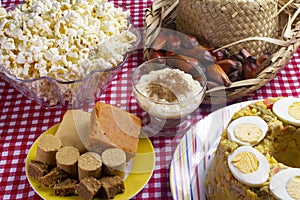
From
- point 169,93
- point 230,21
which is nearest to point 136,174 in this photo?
point 169,93

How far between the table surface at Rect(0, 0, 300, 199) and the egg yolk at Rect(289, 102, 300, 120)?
0.35 meters

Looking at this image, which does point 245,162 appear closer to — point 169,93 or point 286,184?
point 286,184

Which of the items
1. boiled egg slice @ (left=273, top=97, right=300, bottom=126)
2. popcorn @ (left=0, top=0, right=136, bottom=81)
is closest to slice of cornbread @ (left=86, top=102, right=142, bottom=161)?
popcorn @ (left=0, top=0, right=136, bottom=81)

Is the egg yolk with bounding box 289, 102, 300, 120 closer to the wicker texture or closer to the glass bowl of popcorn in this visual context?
the wicker texture

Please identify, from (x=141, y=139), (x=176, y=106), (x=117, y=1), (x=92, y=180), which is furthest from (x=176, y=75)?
(x=117, y=1)

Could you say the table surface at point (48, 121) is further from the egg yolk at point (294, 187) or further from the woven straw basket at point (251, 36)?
the egg yolk at point (294, 187)

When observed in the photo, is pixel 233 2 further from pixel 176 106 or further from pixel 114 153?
pixel 114 153

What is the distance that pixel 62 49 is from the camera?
1603 mm

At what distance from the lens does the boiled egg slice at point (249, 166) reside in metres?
1.23

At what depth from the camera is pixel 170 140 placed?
5.33ft

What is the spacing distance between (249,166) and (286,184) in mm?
98

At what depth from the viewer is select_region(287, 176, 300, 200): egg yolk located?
46.9 inches

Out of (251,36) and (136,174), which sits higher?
(251,36)

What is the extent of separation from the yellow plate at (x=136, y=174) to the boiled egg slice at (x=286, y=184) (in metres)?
0.39
